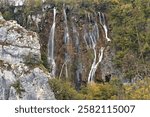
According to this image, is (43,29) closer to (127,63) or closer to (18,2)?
(18,2)

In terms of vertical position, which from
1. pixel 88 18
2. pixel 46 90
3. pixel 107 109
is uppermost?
pixel 88 18

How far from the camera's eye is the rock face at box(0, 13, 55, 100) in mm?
22587

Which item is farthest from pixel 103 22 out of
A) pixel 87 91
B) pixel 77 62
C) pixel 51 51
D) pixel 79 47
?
pixel 87 91

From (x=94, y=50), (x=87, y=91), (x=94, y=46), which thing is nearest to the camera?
(x=87, y=91)

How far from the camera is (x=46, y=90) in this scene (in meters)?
22.9

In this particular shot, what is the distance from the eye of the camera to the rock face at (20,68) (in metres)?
22.6

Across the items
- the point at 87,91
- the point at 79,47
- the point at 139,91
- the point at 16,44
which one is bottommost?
the point at 87,91

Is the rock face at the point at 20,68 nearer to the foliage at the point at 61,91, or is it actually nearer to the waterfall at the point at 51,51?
the foliage at the point at 61,91

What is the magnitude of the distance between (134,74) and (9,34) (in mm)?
8135

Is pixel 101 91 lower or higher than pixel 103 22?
lower

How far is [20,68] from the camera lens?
23562mm

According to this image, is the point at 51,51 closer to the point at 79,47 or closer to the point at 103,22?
the point at 79,47

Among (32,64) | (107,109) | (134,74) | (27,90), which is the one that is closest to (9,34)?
(32,64)

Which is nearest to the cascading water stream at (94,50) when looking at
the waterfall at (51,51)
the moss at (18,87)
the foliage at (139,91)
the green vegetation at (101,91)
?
the green vegetation at (101,91)
